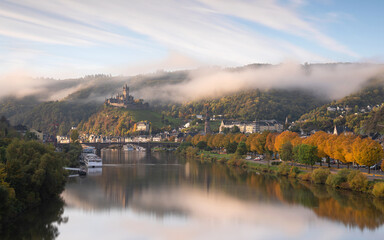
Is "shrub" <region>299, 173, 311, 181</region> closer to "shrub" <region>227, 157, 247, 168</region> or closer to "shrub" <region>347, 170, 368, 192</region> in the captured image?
"shrub" <region>347, 170, 368, 192</region>

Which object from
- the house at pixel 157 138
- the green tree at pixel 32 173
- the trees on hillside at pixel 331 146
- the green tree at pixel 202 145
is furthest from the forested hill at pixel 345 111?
the green tree at pixel 32 173

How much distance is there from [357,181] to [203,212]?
16.1 meters

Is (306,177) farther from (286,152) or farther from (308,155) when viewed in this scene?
(286,152)

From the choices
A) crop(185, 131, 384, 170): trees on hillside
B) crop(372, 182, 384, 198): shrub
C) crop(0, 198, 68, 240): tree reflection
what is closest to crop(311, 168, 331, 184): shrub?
crop(185, 131, 384, 170): trees on hillside

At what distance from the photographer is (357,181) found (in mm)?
41250

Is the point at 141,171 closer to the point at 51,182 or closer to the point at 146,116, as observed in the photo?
the point at 51,182

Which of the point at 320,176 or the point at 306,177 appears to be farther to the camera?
the point at 306,177

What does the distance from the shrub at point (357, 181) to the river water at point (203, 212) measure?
40.9 inches

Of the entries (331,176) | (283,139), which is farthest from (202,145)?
(331,176)

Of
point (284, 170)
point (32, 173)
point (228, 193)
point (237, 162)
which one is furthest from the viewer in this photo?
point (237, 162)

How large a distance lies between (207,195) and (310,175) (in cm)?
1377

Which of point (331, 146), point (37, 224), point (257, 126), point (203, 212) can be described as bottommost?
point (203, 212)

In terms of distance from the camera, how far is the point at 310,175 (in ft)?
164

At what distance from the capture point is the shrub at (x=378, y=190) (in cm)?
3803
